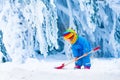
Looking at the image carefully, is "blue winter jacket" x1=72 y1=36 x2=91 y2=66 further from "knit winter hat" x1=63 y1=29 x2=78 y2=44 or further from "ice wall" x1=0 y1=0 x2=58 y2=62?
"ice wall" x1=0 y1=0 x2=58 y2=62

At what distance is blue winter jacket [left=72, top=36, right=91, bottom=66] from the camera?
8.28 m

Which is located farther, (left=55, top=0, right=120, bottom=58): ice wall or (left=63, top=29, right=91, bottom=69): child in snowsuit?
(left=55, top=0, right=120, bottom=58): ice wall

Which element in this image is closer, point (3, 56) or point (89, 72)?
point (89, 72)

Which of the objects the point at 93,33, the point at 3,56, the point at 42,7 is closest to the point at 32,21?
the point at 42,7

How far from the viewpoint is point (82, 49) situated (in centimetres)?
839

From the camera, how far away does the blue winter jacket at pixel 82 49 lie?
27.2 feet

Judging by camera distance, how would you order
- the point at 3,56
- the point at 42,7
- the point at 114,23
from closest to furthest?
the point at 42,7 → the point at 3,56 → the point at 114,23

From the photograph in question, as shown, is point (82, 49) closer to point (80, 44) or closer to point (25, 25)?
point (80, 44)

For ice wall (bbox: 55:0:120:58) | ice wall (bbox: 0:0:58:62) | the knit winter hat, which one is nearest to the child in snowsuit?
the knit winter hat

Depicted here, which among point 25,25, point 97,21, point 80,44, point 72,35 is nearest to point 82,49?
point 80,44

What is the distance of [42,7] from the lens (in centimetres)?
918

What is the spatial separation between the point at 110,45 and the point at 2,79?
452 centimetres

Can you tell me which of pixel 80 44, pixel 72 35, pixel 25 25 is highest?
pixel 25 25

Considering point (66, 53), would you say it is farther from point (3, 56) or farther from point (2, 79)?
point (2, 79)
